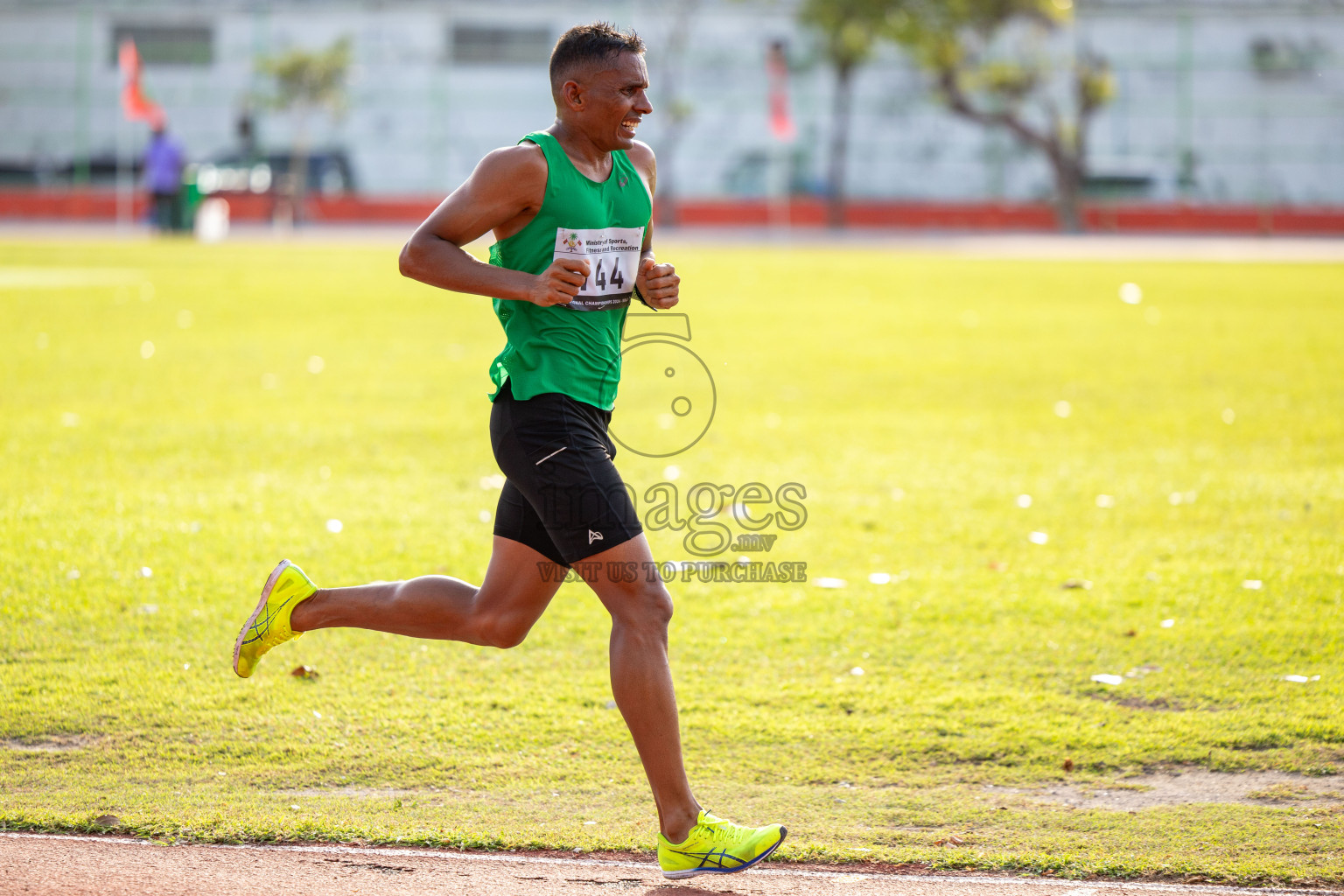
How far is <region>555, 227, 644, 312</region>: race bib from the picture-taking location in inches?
151

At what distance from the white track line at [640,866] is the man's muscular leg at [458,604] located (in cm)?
59

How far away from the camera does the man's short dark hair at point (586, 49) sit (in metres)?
3.84

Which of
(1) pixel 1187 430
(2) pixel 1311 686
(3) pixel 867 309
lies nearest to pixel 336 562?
(2) pixel 1311 686

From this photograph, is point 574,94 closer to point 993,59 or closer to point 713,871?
point 713,871

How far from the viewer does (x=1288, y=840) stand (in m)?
3.85

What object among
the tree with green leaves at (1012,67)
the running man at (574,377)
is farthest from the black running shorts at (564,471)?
the tree with green leaves at (1012,67)

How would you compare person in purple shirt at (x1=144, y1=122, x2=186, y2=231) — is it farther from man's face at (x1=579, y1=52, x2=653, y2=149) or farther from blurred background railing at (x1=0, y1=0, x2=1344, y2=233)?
man's face at (x1=579, y1=52, x2=653, y2=149)

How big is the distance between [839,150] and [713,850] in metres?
47.3

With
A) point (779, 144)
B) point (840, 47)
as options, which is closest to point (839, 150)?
point (779, 144)

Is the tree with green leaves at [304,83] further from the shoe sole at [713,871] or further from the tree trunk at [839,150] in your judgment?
the shoe sole at [713,871]

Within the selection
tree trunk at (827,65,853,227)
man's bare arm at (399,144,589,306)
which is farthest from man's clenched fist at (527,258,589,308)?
tree trunk at (827,65,853,227)

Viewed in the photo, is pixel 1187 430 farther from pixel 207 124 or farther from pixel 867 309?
pixel 207 124

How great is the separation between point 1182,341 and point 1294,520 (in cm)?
878

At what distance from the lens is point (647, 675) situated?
3.62 meters
